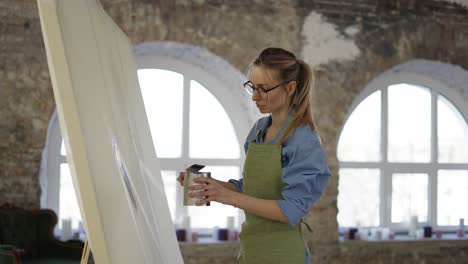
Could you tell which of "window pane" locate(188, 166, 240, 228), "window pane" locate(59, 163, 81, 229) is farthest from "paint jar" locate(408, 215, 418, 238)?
"window pane" locate(59, 163, 81, 229)

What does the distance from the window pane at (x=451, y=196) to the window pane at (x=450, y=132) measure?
16cm

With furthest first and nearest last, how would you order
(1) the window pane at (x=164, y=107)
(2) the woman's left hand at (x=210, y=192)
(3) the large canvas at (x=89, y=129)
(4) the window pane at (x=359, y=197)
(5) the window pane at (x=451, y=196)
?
1. (5) the window pane at (x=451, y=196)
2. (4) the window pane at (x=359, y=197)
3. (1) the window pane at (x=164, y=107)
4. (2) the woman's left hand at (x=210, y=192)
5. (3) the large canvas at (x=89, y=129)

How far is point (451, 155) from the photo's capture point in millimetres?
6227

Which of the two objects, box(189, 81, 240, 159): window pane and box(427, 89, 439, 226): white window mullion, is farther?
box(427, 89, 439, 226): white window mullion

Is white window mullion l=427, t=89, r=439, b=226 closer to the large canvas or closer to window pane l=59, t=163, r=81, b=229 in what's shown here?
window pane l=59, t=163, r=81, b=229

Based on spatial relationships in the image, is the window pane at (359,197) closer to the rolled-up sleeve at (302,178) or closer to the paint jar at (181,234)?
the paint jar at (181,234)

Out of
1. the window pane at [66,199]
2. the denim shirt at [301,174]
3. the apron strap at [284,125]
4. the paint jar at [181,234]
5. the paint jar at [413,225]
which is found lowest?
the paint jar at [181,234]

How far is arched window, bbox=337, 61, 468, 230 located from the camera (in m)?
5.82

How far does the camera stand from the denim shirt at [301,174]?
62.6 inches

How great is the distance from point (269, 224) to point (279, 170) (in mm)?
169

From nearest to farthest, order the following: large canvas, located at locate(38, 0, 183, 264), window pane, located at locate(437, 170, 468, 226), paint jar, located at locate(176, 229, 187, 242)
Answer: large canvas, located at locate(38, 0, 183, 264), paint jar, located at locate(176, 229, 187, 242), window pane, located at locate(437, 170, 468, 226)

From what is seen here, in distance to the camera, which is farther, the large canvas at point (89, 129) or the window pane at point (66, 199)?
the window pane at point (66, 199)

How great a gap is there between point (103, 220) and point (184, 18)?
3958 mm

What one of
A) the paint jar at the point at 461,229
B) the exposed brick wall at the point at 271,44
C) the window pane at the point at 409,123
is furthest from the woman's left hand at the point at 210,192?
the paint jar at the point at 461,229
